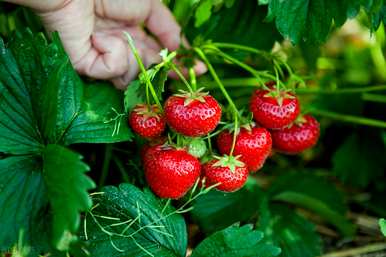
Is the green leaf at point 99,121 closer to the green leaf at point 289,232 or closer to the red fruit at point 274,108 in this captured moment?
the red fruit at point 274,108

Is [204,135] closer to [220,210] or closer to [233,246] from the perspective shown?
[233,246]

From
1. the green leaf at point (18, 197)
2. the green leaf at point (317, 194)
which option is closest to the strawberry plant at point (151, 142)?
the green leaf at point (18, 197)

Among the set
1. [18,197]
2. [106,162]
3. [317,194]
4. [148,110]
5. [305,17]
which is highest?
[305,17]

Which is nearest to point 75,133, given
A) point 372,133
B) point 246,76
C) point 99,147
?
point 99,147

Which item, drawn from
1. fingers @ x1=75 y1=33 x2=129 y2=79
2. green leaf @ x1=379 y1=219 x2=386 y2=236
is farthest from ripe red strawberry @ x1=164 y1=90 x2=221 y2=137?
green leaf @ x1=379 y1=219 x2=386 y2=236

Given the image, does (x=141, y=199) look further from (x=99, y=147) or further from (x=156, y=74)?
(x=99, y=147)

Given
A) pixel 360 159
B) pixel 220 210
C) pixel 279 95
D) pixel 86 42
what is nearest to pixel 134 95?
pixel 86 42
